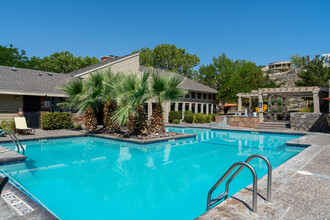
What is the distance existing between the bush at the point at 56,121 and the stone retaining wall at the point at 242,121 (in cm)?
1358

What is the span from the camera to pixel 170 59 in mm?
45500

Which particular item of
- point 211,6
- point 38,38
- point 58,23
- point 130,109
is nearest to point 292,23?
point 211,6

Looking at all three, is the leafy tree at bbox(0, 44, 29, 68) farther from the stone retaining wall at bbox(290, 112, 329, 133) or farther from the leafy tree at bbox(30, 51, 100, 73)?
the stone retaining wall at bbox(290, 112, 329, 133)

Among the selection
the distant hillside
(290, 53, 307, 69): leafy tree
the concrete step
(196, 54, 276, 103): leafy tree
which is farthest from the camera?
(290, 53, 307, 69): leafy tree

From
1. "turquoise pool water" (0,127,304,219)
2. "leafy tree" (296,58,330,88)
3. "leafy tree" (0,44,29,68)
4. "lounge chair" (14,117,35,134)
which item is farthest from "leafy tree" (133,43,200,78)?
"turquoise pool water" (0,127,304,219)

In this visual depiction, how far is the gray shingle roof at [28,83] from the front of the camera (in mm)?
14750

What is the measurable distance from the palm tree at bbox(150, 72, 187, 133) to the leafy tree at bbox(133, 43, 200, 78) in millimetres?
32971

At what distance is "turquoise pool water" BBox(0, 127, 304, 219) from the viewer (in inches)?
180

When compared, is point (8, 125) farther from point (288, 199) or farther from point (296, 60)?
point (296, 60)

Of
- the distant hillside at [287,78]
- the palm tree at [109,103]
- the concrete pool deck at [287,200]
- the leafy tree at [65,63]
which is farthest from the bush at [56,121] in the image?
the distant hillside at [287,78]

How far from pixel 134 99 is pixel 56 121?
23.7 feet

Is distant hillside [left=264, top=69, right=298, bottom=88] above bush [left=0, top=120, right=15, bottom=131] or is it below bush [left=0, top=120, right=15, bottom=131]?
above

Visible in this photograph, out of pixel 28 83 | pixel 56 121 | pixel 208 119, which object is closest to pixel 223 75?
pixel 208 119

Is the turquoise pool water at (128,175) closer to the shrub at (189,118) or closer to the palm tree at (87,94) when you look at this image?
the palm tree at (87,94)
